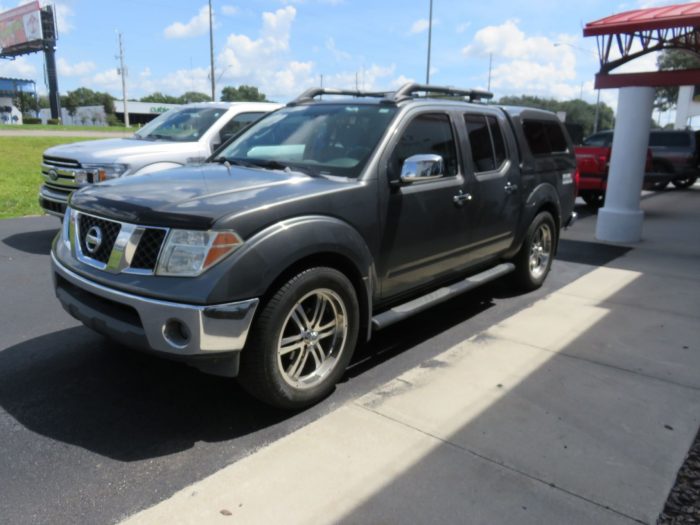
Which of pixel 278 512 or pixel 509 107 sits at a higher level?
pixel 509 107

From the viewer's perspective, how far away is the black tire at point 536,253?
18.9 feet

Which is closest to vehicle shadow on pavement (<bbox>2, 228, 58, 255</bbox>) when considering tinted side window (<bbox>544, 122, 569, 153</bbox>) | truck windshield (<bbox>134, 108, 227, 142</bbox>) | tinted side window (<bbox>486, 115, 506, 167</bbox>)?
truck windshield (<bbox>134, 108, 227, 142</bbox>)

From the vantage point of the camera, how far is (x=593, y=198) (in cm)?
1316

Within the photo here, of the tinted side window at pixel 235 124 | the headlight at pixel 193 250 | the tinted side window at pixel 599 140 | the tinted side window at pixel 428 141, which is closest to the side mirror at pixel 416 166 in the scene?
the tinted side window at pixel 428 141

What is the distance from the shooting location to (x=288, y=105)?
487 centimetres

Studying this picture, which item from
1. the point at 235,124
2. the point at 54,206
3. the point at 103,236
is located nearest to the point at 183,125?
the point at 235,124

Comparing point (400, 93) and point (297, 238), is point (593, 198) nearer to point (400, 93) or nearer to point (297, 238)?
point (400, 93)

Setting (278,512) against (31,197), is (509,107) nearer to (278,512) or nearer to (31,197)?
(278,512)

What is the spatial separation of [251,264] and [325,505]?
1.21m

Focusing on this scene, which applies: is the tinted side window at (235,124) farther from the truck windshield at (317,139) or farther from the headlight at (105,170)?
the truck windshield at (317,139)

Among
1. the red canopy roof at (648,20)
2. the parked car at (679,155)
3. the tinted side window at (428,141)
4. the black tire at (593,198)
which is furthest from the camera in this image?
the parked car at (679,155)

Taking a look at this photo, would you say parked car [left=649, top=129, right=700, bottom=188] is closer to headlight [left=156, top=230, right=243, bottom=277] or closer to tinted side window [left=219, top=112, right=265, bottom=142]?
tinted side window [left=219, top=112, right=265, bottom=142]

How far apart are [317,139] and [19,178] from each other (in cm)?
1270

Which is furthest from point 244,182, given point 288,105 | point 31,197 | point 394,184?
point 31,197
